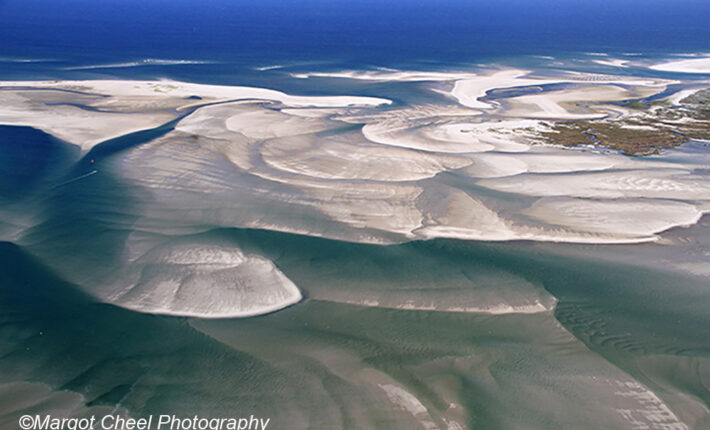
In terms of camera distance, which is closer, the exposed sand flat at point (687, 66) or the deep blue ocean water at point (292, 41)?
the deep blue ocean water at point (292, 41)

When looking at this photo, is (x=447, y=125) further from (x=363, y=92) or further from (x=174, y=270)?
(x=174, y=270)

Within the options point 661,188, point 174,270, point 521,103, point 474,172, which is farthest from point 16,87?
point 661,188

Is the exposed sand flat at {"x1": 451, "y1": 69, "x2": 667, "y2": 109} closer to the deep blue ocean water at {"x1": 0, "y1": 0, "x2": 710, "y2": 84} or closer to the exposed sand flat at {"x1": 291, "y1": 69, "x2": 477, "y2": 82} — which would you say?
the exposed sand flat at {"x1": 291, "y1": 69, "x2": 477, "y2": 82}

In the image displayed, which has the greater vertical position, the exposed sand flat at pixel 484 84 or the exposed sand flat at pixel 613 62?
the exposed sand flat at pixel 613 62

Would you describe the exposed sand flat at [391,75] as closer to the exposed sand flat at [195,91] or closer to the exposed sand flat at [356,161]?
the exposed sand flat at [195,91]

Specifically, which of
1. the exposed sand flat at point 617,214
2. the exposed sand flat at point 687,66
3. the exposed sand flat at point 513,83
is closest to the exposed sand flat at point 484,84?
the exposed sand flat at point 513,83

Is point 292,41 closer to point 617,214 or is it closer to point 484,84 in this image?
point 484,84

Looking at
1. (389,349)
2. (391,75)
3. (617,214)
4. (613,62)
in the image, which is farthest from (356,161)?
(613,62)

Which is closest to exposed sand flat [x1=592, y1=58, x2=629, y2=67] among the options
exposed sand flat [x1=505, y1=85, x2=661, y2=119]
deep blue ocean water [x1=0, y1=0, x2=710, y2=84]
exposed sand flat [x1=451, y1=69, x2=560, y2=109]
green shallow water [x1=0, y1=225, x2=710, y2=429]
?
deep blue ocean water [x1=0, y1=0, x2=710, y2=84]
